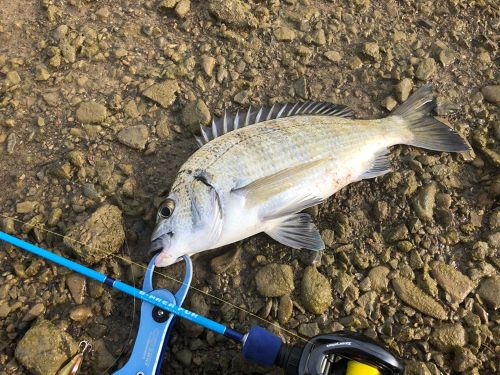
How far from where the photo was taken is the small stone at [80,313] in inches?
116

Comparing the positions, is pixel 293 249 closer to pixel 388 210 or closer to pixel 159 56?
pixel 388 210

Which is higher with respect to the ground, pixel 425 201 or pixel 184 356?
pixel 425 201

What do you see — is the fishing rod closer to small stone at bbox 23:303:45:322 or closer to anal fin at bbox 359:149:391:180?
small stone at bbox 23:303:45:322

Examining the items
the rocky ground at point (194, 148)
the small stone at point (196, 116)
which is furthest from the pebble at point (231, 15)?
the small stone at point (196, 116)

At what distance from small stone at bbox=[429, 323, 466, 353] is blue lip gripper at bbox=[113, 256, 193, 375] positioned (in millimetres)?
1765

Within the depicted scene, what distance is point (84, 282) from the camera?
307 centimetres

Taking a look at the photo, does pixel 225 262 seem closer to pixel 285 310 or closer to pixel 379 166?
pixel 285 310

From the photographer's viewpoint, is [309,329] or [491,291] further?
[491,291]

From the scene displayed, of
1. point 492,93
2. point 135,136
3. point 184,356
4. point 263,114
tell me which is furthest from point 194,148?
point 492,93

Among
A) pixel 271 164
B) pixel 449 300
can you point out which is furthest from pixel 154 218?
pixel 449 300

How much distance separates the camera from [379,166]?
11.3 ft

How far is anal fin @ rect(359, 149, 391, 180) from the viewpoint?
3.42 metres

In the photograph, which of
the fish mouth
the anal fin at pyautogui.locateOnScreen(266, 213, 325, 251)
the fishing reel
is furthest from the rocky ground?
the fishing reel

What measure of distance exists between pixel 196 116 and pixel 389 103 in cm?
172
